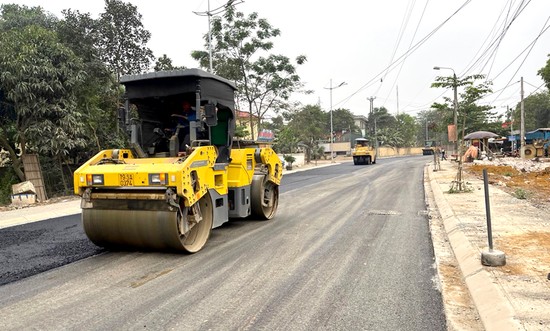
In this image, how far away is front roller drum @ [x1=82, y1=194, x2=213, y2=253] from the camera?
5.21 m

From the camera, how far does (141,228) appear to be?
5336 millimetres

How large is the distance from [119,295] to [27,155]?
39.5 feet

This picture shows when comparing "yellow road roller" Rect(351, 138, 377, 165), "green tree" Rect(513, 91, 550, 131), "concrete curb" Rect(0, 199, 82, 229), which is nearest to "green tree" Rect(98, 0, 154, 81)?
"concrete curb" Rect(0, 199, 82, 229)

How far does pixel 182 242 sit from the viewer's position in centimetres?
550

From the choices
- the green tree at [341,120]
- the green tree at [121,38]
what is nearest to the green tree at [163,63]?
the green tree at [121,38]

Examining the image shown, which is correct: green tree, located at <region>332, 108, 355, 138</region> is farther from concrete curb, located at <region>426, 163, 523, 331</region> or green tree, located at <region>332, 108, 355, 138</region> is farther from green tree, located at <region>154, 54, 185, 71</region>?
concrete curb, located at <region>426, 163, 523, 331</region>

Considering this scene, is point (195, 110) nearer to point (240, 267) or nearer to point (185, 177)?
point (185, 177)

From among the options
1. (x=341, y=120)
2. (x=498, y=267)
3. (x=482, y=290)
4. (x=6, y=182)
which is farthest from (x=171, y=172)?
(x=341, y=120)

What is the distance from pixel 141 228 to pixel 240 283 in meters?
1.70

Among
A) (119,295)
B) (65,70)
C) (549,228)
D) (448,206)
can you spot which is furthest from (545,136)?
(119,295)

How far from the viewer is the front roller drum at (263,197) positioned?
8.01 metres

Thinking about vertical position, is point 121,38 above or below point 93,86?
above

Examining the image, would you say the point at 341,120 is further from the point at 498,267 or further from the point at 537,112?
the point at 498,267

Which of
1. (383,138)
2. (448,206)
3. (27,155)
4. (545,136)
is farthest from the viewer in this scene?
(383,138)
